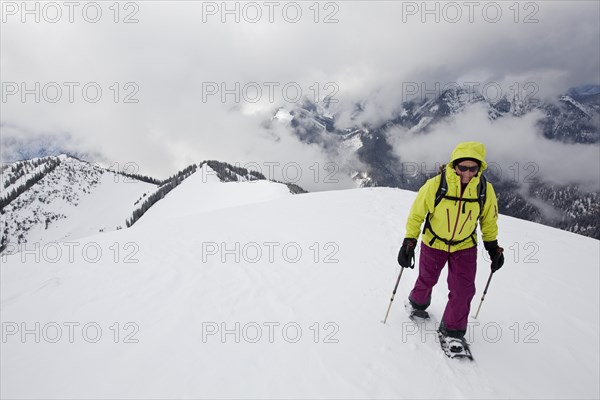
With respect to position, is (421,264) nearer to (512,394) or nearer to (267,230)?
(512,394)

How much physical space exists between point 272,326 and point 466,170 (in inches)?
178

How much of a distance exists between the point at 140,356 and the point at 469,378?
5.34m

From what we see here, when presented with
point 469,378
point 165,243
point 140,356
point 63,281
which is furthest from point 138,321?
point 469,378

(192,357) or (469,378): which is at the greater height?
(192,357)

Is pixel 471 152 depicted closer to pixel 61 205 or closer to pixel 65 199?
pixel 61 205

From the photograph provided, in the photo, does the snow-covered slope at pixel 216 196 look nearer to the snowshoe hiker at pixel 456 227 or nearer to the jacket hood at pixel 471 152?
the snowshoe hiker at pixel 456 227

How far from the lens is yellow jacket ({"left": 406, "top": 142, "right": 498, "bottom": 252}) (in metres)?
4.98

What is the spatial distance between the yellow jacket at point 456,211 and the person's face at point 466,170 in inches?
2.9

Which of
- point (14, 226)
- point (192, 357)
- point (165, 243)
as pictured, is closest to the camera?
point (192, 357)

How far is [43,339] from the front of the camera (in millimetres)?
5746

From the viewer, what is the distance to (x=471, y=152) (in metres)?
4.81

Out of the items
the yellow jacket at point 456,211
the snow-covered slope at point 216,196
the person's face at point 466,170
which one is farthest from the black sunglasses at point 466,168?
the snow-covered slope at point 216,196

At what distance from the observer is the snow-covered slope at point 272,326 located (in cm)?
454

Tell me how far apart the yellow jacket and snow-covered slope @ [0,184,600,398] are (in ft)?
6.32
